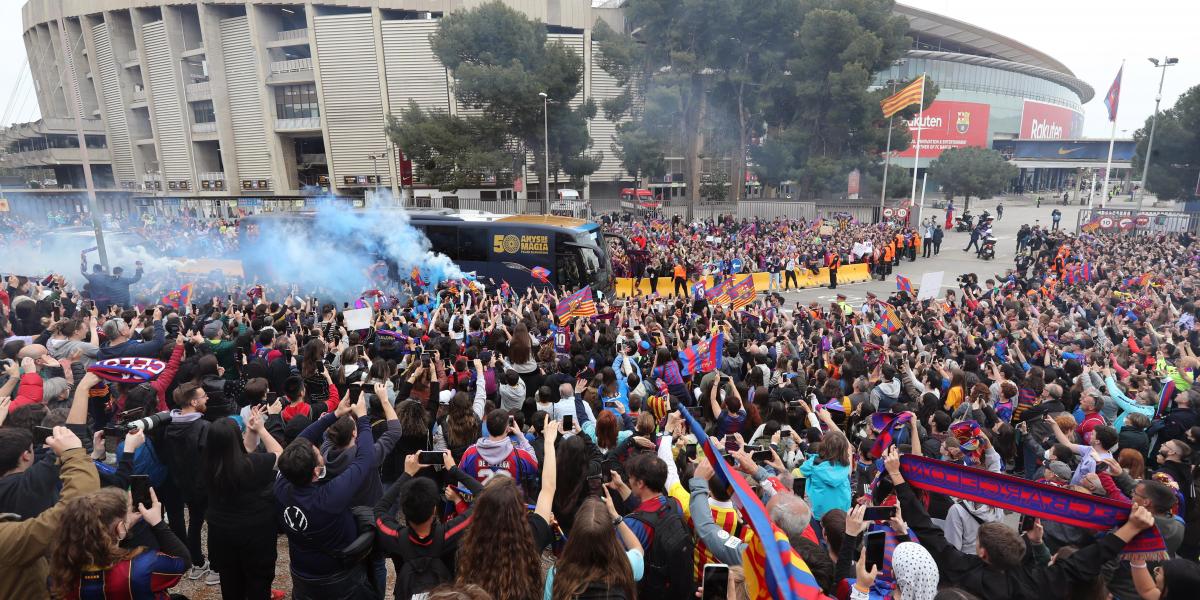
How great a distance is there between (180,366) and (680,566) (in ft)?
17.2

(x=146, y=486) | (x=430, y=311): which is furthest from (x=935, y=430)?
(x=430, y=311)

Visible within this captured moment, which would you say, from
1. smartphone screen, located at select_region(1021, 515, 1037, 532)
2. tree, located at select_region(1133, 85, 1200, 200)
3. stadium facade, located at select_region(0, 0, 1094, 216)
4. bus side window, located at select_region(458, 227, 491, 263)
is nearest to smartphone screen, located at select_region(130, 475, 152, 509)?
smartphone screen, located at select_region(1021, 515, 1037, 532)

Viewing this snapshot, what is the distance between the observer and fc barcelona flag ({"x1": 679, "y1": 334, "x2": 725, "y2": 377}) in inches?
335

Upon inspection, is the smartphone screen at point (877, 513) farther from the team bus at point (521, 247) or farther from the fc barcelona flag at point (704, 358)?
the team bus at point (521, 247)

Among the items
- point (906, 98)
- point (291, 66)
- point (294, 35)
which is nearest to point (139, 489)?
point (906, 98)

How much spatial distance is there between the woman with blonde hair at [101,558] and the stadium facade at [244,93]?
44.0 m

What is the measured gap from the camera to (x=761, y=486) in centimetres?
413

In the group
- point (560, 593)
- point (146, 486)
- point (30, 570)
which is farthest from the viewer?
point (146, 486)

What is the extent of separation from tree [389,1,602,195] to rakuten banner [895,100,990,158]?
164 feet

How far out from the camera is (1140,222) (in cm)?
3055

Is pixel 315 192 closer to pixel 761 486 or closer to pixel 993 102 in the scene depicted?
pixel 761 486

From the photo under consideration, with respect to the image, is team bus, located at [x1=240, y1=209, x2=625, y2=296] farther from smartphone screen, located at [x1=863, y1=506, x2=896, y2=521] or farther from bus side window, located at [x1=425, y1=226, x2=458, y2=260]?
smartphone screen, located at [x1=863, y1=506, x2=896, y2=521]

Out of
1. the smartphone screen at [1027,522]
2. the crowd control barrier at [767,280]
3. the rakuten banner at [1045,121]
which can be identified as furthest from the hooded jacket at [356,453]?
the rakuten banner at [1045,121]

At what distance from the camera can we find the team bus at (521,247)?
1869 centimetres
